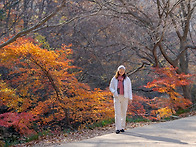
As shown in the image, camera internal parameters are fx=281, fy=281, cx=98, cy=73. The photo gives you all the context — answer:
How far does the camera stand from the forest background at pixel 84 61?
11172 mm

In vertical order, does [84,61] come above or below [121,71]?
above

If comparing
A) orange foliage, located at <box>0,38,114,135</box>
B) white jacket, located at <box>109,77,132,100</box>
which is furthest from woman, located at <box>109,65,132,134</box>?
orange foliage, located at <box>0,38,114,135</box>

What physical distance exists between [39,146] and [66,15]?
11.9 meters

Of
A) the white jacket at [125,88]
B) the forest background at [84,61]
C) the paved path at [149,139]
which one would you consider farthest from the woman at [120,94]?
the forest background at [84,61]

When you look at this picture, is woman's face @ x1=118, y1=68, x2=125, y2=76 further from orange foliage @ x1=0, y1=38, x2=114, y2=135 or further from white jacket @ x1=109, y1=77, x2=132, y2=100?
orange foliage @ x1=0, y1=38, x2=114, y2=135

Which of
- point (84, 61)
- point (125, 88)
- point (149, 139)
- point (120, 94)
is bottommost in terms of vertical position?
point (149, 139)

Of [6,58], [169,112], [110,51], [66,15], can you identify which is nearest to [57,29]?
[66,15]

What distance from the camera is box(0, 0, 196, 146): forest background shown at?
36.7 feet

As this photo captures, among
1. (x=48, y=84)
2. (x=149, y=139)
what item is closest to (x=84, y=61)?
(x=48, y=84)

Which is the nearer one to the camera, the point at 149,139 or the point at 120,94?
the point at 149,139

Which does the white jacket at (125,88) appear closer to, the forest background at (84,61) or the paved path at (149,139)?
the paved path at (149,139)

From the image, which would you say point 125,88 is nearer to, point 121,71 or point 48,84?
point 121,71

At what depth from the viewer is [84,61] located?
18500mm

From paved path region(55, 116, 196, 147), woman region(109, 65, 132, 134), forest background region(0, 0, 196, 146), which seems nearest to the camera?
paved path region(55, 116, 196, 147)
